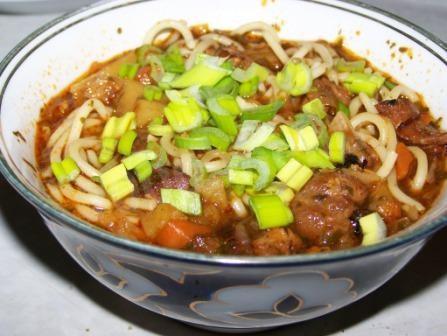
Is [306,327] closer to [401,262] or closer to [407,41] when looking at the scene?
[401,262]

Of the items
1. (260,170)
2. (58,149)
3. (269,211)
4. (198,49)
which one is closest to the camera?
(269,211)

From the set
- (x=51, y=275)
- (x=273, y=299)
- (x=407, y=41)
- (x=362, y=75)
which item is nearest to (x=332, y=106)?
(x=362, y=75)

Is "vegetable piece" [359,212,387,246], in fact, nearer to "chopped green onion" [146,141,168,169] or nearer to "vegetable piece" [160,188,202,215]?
"vegetable piece" [160,188,202,215]

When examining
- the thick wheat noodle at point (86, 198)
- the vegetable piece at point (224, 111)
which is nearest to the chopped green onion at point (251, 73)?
the vegetable piece at point (224, 111)

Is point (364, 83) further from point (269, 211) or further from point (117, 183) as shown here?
point (117, 183)

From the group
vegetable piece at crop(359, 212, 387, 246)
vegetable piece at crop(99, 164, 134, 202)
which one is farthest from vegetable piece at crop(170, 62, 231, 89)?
vegetable piece at crop(359, 212, 387, 246)

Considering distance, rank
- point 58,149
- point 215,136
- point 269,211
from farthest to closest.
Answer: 1. point 58,149
2. point 215,136
3. point 269,211

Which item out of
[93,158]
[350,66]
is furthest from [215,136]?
[350,66]
